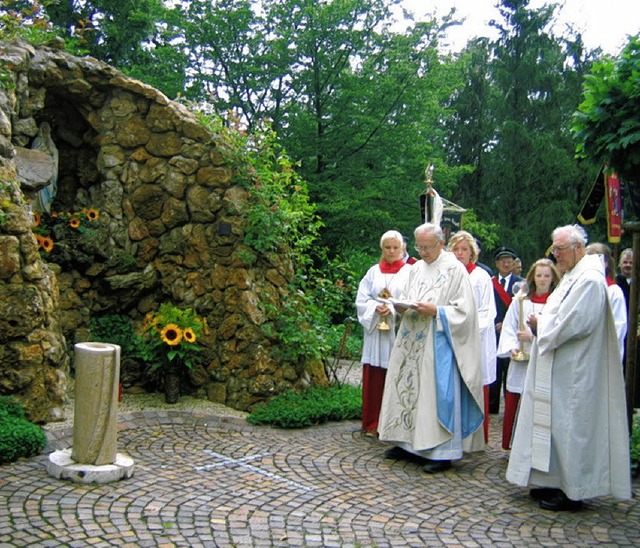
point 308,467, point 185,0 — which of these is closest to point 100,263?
point 308,467

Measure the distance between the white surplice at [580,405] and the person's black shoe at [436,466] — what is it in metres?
0.91

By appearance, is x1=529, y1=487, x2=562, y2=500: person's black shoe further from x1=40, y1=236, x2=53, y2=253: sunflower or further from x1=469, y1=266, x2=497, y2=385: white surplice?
x1=40, y1=236, x2=53, y2=253: sunflower

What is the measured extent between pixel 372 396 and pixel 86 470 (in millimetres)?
3007

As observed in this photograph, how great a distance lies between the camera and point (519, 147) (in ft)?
75.0

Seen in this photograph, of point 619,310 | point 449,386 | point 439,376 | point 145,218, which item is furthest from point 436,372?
point 145,218

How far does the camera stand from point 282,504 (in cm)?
500

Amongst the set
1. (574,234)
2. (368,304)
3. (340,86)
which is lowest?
(368,304)

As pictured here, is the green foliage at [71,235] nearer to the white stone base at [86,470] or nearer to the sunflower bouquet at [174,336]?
the sunflower bouquet at [174,336]

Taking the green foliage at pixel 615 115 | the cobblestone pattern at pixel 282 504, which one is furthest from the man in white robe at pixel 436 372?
the green foliage at pixel 615 115

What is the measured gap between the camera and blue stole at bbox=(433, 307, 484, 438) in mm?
5871

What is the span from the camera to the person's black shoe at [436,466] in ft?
19.3

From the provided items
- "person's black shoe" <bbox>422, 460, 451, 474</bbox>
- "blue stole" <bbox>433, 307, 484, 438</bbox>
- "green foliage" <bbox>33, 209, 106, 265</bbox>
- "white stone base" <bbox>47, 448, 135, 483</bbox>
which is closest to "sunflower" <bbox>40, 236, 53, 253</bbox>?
"green foliage" <bbox>33, 209, 106, 265</bbox>

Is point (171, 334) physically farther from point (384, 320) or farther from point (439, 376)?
point (439, 376)

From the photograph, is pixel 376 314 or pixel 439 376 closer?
pixel 439 376
